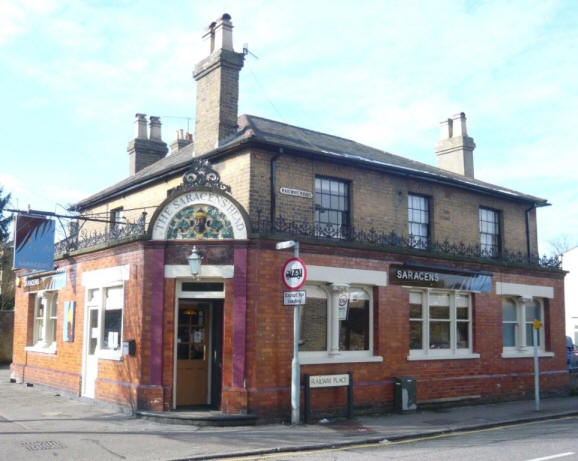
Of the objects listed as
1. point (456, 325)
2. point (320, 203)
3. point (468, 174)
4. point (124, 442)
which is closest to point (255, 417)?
point (124, 442)

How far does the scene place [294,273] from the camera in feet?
43.4

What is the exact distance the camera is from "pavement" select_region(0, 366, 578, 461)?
34.1ft

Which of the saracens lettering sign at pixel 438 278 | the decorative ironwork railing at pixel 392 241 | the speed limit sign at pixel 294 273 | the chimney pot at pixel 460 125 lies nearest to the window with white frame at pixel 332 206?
the decorative ironwork railing at pixel 392 241

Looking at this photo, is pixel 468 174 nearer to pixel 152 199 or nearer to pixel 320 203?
pixel 320 203

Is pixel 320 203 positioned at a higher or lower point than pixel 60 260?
higher

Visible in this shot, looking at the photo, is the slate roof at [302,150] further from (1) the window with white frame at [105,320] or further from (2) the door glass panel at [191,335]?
(2) the door glass panel at [191,335]

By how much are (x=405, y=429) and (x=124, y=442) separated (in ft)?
18.7

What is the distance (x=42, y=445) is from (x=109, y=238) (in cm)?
604

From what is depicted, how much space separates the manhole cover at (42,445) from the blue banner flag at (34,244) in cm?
674

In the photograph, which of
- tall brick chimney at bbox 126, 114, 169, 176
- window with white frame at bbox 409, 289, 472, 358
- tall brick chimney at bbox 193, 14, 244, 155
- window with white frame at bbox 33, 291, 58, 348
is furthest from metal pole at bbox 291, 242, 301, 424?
tall brick chimney at bbox 126, 114, 169, 176

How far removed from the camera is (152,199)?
18500mm

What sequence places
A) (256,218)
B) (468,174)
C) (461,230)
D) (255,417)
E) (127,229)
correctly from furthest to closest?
1. (468,174)
2. (461,230)
3. (127,229)
4. (256,218)
5. (255,417)

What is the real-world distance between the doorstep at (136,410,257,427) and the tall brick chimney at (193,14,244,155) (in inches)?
268

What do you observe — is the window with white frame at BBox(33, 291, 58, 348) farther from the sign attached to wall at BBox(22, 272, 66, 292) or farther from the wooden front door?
the wooden front door
